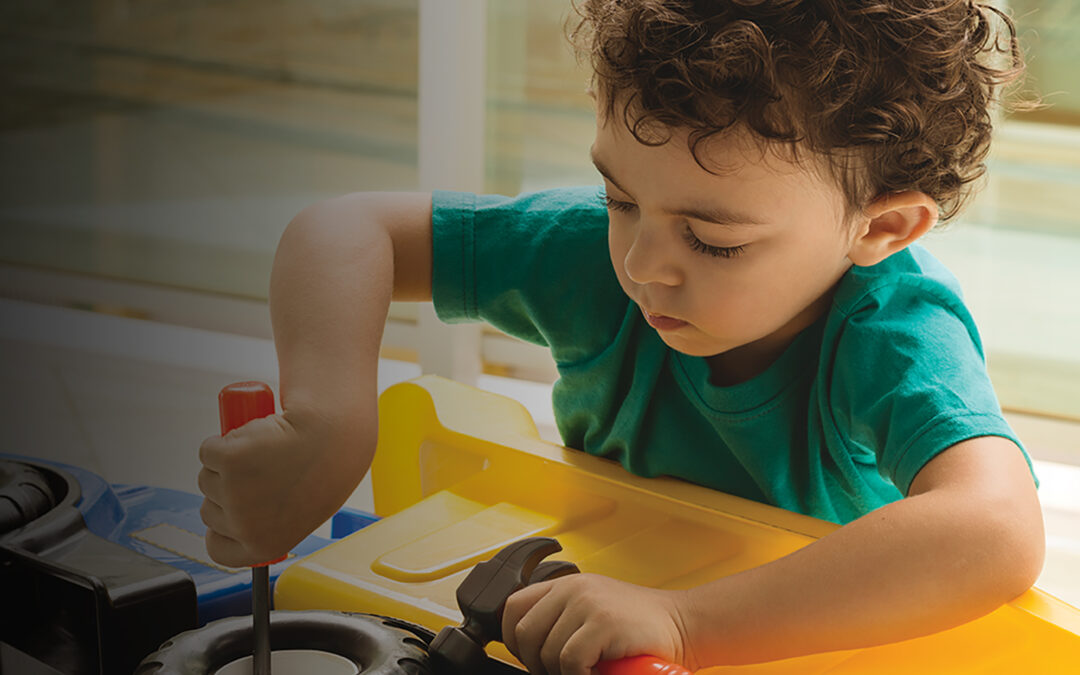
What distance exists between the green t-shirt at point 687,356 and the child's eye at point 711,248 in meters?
0.09

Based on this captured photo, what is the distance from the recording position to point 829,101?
0.43 metres

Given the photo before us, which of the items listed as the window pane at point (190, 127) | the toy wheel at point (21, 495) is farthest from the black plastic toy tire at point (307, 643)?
the window pane at point (190, 127)

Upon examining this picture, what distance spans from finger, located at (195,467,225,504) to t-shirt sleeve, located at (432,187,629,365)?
0.22 m

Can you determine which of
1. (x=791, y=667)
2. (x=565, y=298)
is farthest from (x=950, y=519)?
(x=565, y=298)

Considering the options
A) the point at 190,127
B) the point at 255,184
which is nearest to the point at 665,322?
the point at 255,184

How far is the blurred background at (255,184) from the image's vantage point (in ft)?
3.49

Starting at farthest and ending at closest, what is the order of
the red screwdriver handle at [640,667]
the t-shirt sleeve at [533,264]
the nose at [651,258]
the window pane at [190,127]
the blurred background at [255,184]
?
the window pane at [190,127] → the blurred background at [255,184] → the t-shirt sleeve at [533,264] → the nose at [651,258] → the red screwdriver handle at [640,667]

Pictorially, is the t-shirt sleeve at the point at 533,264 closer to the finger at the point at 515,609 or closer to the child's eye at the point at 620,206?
the child's eye at the point at 620,206

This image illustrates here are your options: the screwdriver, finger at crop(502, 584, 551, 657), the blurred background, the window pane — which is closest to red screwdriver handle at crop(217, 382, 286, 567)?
the screwdriver

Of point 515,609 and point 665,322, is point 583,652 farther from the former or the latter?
point 665,322

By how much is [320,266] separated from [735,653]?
251 millimetres

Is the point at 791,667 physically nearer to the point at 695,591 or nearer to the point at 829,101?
the point at 695,591

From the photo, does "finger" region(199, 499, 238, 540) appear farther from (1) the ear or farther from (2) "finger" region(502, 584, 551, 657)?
(1) the ear

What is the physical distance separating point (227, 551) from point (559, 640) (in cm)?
12
